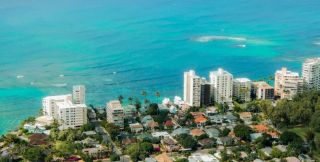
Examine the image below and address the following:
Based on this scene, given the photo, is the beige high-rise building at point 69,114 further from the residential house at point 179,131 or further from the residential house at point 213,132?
the residential house at point 213,132

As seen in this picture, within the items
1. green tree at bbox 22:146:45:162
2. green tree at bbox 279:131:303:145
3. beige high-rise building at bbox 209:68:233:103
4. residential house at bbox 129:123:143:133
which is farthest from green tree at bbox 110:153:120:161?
beige high-rise building at bbox 209:68:233:103

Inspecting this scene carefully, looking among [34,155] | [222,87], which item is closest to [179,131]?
[222,87]

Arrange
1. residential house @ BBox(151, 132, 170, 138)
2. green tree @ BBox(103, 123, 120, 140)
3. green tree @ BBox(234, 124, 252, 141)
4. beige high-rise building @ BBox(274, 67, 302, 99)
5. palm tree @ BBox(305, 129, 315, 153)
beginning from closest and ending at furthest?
1. palm tree @ BBox(305, 129, 315, 153)
2. green tree @ BBox(234, 124, 252, 141)
3. green tree @ BBox(103, 123, 120, 140)
4. residential house @ BBox(151, 132, 170, 138)
5. beige high-rise building @ BBox(274, 67, 302, 99)

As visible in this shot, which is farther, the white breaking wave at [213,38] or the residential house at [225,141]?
the white breaking wave at [213,38]

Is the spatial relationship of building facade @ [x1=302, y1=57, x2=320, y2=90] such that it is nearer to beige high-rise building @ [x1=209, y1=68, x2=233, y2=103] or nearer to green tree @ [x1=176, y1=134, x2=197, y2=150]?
beige high-rise building @ [x1=209, y1=68, x2=233, y2=103]

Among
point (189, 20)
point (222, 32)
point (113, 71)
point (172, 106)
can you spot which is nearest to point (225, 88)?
point (172, 106)

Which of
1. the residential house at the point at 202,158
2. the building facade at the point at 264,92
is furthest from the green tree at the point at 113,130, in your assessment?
the building facade at the point at 264,92

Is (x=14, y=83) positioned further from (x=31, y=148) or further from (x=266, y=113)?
(x=266, y=113)
